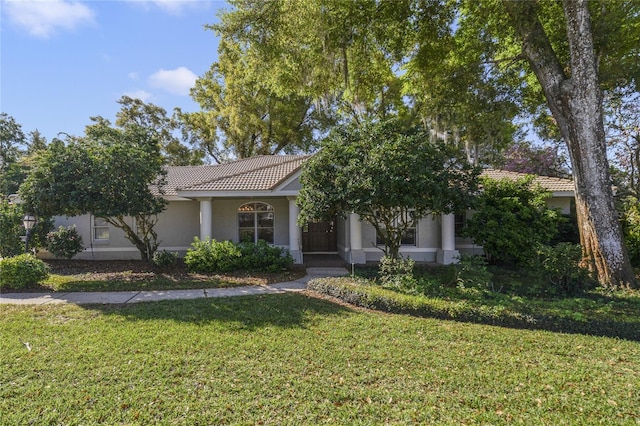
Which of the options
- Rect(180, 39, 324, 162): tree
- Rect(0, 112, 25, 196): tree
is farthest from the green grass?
Rect(0, 112, 25, 196): tree

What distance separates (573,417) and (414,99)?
13.5 metres

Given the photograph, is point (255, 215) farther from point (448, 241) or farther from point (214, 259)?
point (448, 241)

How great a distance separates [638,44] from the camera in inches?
420

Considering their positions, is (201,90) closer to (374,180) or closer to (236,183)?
(236,183)

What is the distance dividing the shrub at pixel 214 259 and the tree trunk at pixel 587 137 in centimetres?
1062

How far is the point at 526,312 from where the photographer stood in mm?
6055

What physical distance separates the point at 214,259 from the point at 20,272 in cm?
502

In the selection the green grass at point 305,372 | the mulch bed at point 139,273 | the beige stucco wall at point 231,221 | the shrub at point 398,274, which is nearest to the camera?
the green grass at point 305,372

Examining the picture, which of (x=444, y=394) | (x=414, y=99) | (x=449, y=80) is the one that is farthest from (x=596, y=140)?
(x=444, y=394)

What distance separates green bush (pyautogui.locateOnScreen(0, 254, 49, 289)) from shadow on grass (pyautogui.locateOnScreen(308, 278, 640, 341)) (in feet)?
27.9

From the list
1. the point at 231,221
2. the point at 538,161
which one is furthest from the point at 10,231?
the point at 538,161

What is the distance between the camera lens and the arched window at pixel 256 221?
1402cm

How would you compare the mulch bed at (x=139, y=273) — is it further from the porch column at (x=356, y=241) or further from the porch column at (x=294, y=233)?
the porch column at (x=356, y=241)

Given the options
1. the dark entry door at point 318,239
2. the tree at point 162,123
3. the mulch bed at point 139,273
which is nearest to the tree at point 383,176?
the mulch bed at point 139,273
